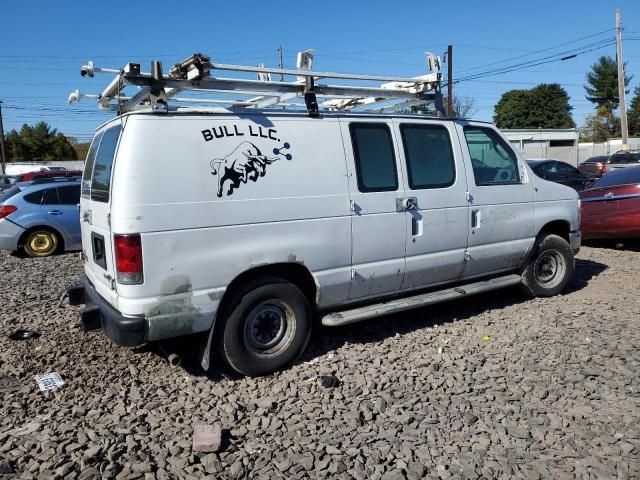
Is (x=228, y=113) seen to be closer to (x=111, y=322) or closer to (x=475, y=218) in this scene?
(x=111, y=322)

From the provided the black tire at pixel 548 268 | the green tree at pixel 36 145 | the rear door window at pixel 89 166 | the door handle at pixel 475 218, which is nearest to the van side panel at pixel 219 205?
the rear door window at pixel 89 166

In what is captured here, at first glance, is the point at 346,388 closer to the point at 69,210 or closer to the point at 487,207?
the point at 487,207

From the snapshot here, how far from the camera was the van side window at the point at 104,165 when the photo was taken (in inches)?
168

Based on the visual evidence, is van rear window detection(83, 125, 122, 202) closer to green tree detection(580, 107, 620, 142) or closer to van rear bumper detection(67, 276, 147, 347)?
van rear bumper detection(67, 276, 147, 347)

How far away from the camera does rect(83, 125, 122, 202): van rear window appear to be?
4.26 metres

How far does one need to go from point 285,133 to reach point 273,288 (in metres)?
1.24

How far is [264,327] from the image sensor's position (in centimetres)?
457

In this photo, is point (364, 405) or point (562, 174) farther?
point (562, 174)

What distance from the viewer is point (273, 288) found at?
4441mm

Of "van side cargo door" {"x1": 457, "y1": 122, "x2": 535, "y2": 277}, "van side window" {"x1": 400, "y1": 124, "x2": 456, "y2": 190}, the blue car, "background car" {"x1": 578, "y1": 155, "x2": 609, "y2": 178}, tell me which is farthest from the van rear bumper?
"background car" {"x1": 578, "y1": 155, "x2": 609, "y2": 178}

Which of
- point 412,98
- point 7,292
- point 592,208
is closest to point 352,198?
point 412,98

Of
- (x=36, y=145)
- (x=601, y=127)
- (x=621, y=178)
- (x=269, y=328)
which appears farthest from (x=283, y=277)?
(x=601, y=127)

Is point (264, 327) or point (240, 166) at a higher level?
point (240, 166)

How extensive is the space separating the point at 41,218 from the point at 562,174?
47.8ft
